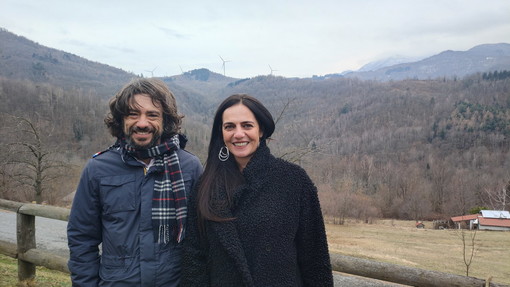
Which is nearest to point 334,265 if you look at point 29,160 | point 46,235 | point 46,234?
point 46,235

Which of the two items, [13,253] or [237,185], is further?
[13,253]

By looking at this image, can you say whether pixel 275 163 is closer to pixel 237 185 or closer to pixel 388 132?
pixel 237 185

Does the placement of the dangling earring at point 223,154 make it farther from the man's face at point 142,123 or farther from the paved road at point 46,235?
the paved road at point 46,235

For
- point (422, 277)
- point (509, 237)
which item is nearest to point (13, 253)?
point (422, 277)

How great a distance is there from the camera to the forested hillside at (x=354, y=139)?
25188mm

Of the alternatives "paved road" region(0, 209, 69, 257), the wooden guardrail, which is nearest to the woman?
the wooden guardrail

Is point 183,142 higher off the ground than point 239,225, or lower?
higher

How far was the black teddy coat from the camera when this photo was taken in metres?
2.02

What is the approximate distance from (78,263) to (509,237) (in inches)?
1381

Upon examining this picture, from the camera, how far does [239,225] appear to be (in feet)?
6.75

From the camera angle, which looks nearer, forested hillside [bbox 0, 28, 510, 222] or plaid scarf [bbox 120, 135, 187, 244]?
plaid scarf [bbox 120, 135, 187, 244]

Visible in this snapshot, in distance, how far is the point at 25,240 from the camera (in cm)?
407

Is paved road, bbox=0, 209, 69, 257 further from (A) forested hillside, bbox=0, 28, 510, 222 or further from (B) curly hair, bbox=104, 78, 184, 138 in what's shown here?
(B) curly hair, bbox=104, 78, 184, 138

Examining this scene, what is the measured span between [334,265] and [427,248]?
25517 mm
